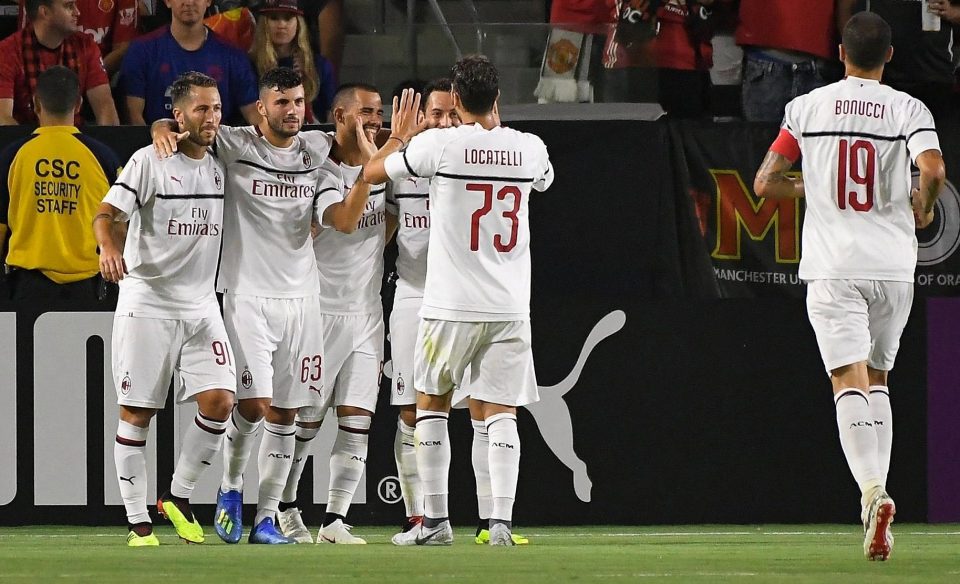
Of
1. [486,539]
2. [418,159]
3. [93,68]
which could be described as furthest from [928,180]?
[93,68]

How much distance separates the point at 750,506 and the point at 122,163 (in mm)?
4260

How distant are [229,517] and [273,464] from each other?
350 millimetres

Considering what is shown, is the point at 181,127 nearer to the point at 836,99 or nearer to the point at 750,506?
the point at 836,99

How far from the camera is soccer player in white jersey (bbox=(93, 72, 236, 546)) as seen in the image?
25.0ft

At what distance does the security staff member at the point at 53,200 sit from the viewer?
9531 millimetres

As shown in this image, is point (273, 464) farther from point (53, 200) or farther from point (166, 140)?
point (53, 200)

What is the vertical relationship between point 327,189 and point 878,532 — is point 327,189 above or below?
above

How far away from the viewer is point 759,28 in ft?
34.0

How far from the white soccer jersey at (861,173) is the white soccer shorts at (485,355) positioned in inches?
50.9

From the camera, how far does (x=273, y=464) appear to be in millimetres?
8016

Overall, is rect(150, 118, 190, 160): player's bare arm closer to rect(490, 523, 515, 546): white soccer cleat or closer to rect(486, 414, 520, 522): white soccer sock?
rect(486, 414, 520, 522): white soccer sock

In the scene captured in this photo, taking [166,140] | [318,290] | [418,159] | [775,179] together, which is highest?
[166,140]

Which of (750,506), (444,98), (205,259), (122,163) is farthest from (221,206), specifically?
(750,506)

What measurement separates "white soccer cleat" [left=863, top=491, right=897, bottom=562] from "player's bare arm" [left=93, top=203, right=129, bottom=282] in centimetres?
331
